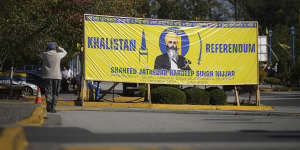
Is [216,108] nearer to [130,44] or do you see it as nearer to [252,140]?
[130,44]

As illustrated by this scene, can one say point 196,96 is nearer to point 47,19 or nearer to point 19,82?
point 47,19

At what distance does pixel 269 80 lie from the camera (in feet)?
116

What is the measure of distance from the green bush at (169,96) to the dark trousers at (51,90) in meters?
4.68

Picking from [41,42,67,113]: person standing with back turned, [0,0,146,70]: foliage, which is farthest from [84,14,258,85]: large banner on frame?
[0,0,146,70]: foliage

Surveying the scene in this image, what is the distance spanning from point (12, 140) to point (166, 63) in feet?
35.7

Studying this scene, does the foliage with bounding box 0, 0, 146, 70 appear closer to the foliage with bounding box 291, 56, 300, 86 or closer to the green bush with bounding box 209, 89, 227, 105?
the green bush with bounding box 209, 89, 227, 105

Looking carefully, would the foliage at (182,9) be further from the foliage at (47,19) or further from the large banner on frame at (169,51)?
the large banner on frame at (169,51)

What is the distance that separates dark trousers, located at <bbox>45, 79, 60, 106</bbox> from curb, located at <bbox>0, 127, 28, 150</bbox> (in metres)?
5.36

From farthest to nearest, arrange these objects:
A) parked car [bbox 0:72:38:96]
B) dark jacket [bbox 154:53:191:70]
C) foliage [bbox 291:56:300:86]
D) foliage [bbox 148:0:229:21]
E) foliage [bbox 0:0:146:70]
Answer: foliage [bbox 148:0:229:21] → foliage [bbox 291:56:300:86] → parked car [bbox 0:72:38:96] → foliage [bbox 0:0:146:70] → dark jacket [bbox 154:53:191:70]

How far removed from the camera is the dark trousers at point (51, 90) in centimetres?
1254

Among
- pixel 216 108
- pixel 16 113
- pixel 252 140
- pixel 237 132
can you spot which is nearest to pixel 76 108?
pixel 16 113

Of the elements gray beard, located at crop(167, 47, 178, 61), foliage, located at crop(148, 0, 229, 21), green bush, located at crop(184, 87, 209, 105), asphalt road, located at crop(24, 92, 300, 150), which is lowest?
asphalt road, located at crop(24, 92, 300, 150)

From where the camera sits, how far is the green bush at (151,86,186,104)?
1625 centimetres

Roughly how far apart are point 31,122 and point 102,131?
1.61 metres
